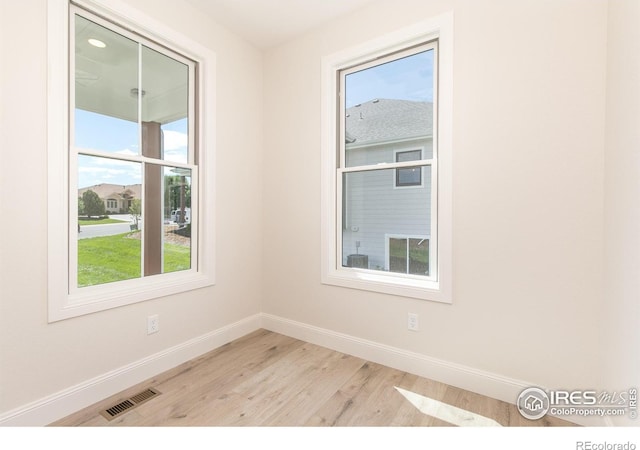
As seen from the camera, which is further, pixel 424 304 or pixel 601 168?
pixel 424 304

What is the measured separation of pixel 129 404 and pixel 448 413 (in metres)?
1.94

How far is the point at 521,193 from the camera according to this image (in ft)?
6.22

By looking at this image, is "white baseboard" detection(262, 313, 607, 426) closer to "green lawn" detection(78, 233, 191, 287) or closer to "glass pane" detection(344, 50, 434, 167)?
"green lawn" detection(78, 233, 191, 287)

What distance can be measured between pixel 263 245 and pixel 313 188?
0.84 metres

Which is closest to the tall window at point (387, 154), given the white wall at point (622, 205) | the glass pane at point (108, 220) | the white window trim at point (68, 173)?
the white wall at point (622, 205)

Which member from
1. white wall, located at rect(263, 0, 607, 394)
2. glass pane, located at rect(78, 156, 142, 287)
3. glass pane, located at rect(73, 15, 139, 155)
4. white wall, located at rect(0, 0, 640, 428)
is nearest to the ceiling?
white wall, located at rect(0, 0, 640, 428)

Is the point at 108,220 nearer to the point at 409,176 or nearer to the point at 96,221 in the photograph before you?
the point at 96,221

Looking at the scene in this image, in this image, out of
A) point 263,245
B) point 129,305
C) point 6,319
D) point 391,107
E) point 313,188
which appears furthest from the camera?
point 263,245

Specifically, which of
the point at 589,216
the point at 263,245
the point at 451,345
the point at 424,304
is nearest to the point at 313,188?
the point at 263,245

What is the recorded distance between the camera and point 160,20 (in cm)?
228

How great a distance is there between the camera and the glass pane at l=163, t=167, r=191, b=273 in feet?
8.12

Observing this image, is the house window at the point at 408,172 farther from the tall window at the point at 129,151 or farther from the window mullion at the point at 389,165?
the tall window at the point at 129,151

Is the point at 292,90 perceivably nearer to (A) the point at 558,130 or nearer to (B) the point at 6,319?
(A) the point at 558,130

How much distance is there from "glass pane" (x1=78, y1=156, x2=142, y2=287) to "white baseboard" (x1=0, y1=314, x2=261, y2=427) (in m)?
0.62
